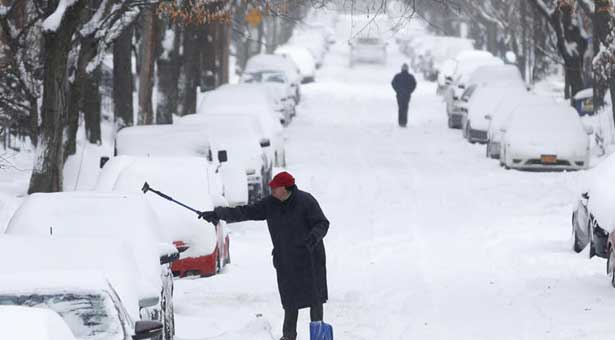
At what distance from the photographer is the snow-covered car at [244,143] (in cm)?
2570

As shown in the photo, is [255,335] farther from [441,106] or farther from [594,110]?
[441,106]

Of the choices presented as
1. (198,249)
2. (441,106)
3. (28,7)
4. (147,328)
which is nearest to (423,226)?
(198,249)

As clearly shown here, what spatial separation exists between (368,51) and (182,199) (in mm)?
64120

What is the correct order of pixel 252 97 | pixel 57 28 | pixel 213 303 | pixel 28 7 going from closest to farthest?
1. pixel 213 303
2. pixel 57 28
3. pixel 28 7
4. pixel 252 97

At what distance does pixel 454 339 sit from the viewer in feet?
46.0

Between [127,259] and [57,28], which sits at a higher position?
[57,28]

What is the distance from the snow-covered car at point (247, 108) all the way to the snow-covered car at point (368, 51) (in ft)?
150

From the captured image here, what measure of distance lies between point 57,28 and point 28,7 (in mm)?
7348

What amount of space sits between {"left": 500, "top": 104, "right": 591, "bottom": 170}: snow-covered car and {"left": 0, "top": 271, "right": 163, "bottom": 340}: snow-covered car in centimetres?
2274

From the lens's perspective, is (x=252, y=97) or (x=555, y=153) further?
(x=252, y=97)

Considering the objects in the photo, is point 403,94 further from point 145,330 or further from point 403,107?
point 145,330

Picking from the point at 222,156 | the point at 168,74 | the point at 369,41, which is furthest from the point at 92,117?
the point at 369,41

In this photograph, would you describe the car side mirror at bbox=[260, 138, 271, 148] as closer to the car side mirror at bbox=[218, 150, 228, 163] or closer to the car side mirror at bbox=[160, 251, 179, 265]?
the car side mirror at bbox=[218, 150, 228, 163]

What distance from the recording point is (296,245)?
12.8 meters
